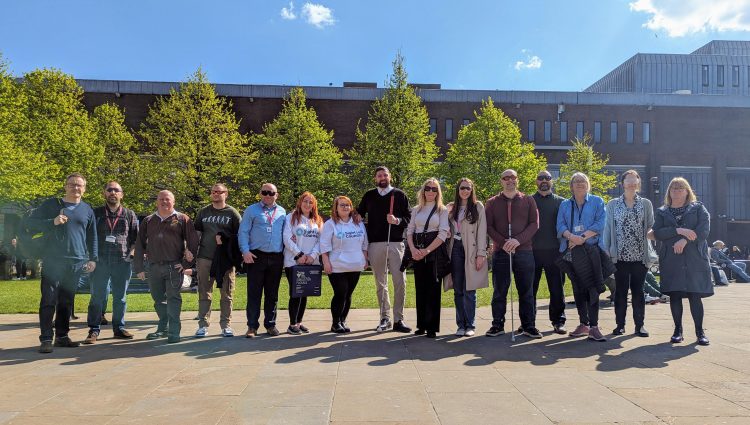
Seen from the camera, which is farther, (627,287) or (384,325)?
(384,325)

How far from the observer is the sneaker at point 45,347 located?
21.2 feet

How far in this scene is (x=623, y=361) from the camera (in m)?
Answer: 5.81

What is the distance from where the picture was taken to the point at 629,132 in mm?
50688

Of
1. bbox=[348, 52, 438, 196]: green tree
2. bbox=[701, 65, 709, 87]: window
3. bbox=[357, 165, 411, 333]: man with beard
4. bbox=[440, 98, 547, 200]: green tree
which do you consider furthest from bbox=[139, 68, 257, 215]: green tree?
bbox=[701, 65, 709, 87]: window

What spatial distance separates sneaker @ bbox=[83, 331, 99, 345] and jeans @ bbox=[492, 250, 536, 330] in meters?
5.16

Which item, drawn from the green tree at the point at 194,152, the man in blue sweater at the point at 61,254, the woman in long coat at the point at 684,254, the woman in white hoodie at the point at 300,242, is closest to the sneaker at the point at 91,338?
the man in blue sweater at the point at 61,254

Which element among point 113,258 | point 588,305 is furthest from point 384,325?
point 113,258

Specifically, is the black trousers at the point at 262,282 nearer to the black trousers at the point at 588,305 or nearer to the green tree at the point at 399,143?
the black trousers at the point at 588,305

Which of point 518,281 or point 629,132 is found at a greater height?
point 629,132

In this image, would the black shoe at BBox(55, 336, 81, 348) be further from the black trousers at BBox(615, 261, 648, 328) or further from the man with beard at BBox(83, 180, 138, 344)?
the black trousers at BBox(615, 261, 648, 328)

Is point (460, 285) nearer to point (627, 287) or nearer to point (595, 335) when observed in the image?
point (595, 335)

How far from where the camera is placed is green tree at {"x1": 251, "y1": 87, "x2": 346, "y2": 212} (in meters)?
34.6

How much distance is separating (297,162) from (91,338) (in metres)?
28.3

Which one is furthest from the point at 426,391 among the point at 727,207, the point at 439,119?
the point at 727,207
